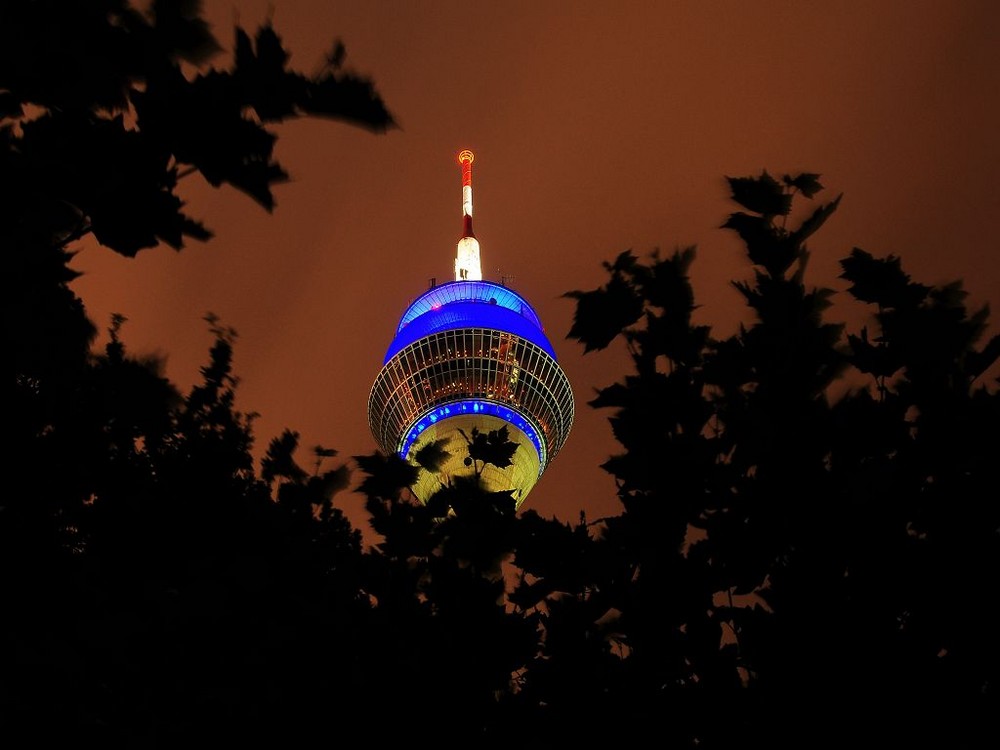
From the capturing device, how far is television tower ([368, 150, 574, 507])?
46.5m

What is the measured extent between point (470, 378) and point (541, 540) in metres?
42.0

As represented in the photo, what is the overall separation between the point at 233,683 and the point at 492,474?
37040 mm

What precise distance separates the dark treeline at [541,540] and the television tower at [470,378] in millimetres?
40236

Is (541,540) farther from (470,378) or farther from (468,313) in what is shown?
(468,313)

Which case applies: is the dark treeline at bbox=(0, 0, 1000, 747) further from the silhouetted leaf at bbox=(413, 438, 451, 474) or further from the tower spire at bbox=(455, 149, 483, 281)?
the tower spire at bbox=(455, 149, 483, 281)

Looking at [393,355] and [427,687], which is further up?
[393,355]

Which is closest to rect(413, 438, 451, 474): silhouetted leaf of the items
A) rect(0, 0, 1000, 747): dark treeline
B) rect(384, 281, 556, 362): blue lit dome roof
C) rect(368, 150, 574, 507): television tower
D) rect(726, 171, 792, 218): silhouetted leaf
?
rect(0, 0, 1000, 747): dark treeline

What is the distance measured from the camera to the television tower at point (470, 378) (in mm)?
46469

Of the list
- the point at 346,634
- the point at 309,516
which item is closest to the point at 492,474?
the point at 309,516

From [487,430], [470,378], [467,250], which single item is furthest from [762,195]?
[467,250]

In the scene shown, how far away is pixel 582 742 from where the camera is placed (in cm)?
361

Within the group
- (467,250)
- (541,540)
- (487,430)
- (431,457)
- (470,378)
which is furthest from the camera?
(467,250)

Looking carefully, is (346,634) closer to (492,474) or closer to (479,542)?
(479,542)

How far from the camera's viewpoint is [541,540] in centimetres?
416
